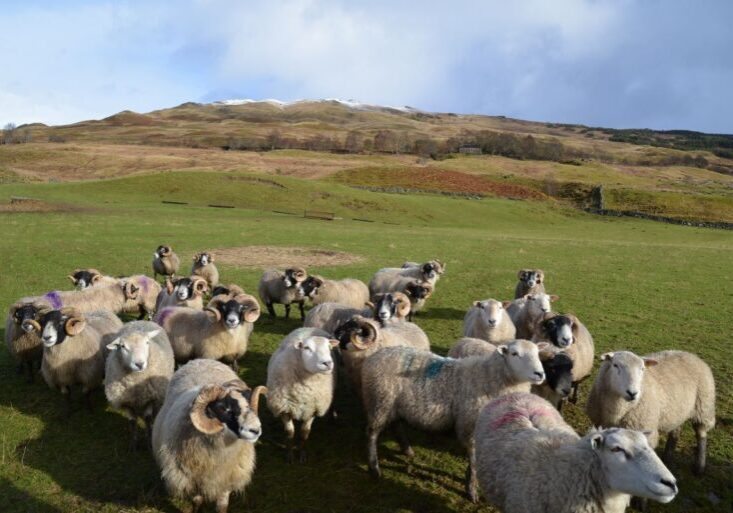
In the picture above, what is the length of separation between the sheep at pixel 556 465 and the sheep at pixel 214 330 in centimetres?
471

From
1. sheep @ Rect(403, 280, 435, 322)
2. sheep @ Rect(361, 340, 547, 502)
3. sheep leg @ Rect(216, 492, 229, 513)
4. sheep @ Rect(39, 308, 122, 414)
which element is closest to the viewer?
sheep leg @ Rect(216, 492, 229, 513)

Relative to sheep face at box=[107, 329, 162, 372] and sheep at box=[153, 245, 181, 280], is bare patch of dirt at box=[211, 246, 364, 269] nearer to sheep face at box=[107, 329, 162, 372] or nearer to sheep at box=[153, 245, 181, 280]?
sheep at box=[153, 245, 181, 280]

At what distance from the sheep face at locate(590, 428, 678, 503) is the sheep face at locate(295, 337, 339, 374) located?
327 cm

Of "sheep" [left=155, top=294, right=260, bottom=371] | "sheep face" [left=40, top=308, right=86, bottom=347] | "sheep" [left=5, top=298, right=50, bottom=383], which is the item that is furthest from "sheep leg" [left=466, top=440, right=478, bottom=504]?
"sheep" [left=5, top=298, right=50, bottom=383]

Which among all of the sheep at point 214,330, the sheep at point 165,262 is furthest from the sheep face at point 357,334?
the sheep at point 165,262

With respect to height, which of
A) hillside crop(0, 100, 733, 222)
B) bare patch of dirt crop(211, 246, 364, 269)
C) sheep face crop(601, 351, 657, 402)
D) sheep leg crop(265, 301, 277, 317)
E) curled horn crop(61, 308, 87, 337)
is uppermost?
hillside crop(0, 100, 733, 222)

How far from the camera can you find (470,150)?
116875mm

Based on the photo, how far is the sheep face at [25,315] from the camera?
781 centimetres

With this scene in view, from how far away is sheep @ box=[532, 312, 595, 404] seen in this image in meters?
7.93

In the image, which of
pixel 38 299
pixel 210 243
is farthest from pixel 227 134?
pixel 38 299

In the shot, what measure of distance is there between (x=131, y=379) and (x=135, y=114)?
704ft

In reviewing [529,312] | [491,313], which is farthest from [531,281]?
[491,313]

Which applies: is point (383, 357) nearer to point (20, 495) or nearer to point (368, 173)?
point (20, 495)

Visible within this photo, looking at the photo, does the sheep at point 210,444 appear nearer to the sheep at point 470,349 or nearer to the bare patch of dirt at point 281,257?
the sheep at point 470,349
